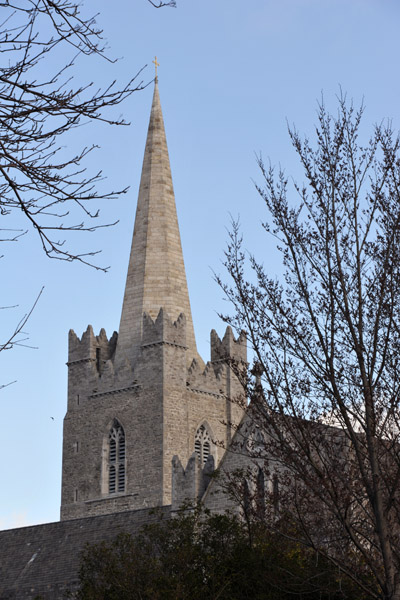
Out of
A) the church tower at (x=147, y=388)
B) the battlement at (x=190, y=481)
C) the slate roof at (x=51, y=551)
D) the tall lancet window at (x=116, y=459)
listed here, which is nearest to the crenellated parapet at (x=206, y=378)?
the church tower at (x=147, y=388)

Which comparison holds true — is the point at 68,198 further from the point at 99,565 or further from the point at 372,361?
the point at 99,565

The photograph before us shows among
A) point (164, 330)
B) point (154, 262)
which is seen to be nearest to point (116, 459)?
point (164, 330)

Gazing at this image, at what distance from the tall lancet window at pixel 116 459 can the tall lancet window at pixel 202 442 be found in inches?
129

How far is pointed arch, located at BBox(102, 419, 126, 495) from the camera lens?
165 ft

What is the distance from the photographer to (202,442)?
169ft

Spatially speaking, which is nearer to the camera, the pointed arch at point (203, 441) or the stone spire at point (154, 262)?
the pointed arch at point (203, 441)

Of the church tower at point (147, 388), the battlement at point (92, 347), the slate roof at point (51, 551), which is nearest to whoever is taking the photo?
the slate roof at point (51, 551)

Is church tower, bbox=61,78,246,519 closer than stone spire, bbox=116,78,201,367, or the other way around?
church tower, bbox=61,78,246,519

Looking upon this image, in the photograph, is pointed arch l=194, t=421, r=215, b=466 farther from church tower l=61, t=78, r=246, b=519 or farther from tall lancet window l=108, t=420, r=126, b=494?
tall lancet window l=108, t=420, r=126, b=494

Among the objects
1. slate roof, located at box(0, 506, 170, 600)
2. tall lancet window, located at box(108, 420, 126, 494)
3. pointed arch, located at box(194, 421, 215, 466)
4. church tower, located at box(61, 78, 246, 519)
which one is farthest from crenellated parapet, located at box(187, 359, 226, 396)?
slate roof, located at box(0, 506, 170, 600)

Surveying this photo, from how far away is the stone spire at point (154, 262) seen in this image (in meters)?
53.8

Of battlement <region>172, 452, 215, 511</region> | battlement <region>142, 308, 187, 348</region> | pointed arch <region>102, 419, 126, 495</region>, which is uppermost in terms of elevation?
battlement <region>142, 308, 187, 348</region>

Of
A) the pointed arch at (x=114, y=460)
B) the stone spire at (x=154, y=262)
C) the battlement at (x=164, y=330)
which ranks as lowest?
the pointed arch at (x=114, y=460)

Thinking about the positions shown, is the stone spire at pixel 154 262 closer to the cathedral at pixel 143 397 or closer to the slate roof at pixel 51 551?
the cathedral at pixel 143 397
